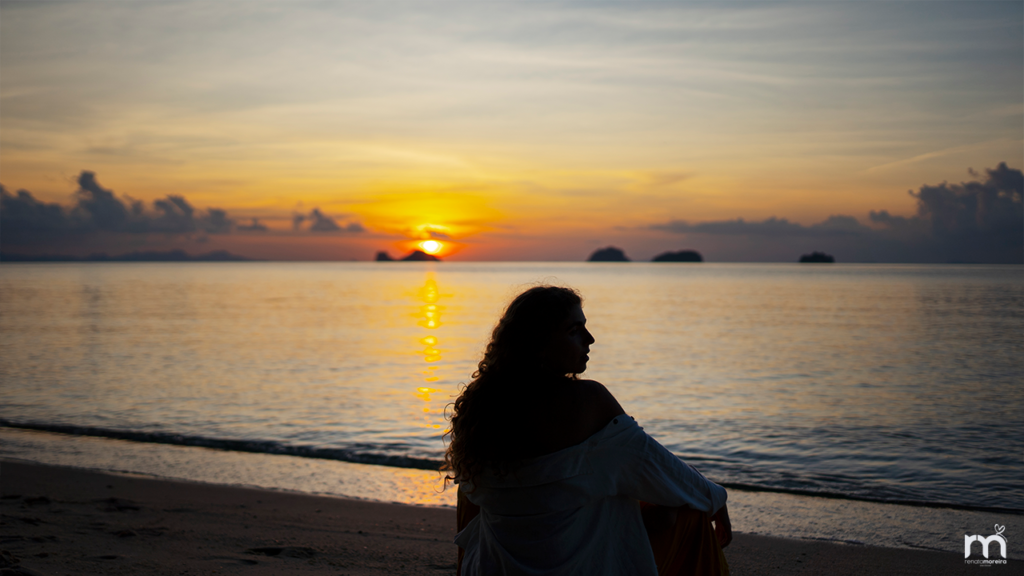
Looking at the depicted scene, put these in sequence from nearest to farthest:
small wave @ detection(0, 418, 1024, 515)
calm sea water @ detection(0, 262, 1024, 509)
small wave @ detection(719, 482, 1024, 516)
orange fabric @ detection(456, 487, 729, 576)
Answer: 1. orange fabric @ detection(456, 487, 729, 576)
2. small wave @ detection(719, 482, 1024, 516)
3. small wave @ detection(0, 418, 1024, 515)
4. calm sea water @ detection(0, 262, 1024, 509)

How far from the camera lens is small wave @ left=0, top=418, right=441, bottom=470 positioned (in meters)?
9.23

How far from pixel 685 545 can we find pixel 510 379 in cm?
98

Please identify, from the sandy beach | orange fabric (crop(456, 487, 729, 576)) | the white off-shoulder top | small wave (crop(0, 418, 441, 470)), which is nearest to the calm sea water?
small wave (crop(0, 418, 441, 470))

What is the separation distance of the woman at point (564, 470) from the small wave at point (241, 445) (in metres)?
6.43

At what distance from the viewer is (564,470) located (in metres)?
2.49

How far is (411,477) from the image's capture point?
836 cm

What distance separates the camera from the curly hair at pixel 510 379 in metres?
2.54

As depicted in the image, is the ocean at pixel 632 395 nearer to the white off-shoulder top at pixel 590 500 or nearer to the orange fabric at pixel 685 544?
the white off-shoulder top at pixel 590 500

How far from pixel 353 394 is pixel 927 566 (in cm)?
1126

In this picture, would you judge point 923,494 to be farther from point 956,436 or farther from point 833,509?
point 956,436

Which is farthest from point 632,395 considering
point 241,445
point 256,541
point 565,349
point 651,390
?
point 565,349

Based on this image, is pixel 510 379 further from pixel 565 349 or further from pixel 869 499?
pixel 869 499

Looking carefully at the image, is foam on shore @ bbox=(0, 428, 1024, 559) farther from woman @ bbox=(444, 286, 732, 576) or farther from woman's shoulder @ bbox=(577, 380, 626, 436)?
woman's shoulder @ bbox=(577, 380, 626, 436)

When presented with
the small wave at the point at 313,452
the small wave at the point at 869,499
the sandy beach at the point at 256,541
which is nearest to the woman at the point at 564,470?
the sandy beach at the point at 256,541
